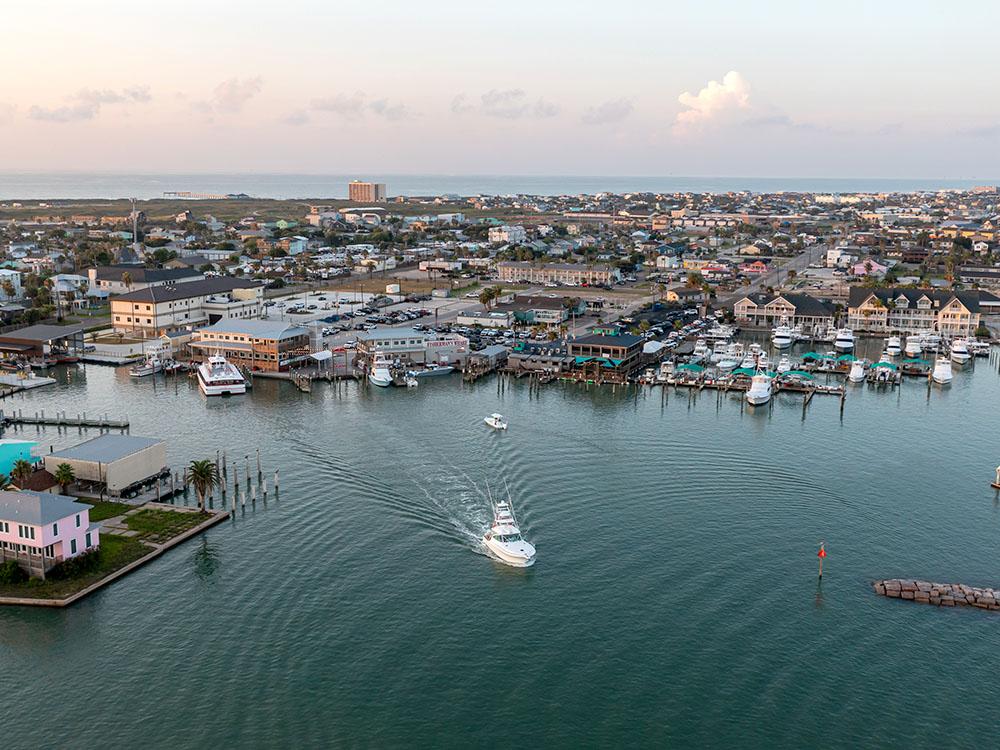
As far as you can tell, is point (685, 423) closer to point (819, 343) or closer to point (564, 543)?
point (564, 543)

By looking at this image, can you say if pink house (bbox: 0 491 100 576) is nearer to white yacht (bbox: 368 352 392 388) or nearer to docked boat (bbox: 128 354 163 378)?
white yacht (bbox: 368 352 392 388)

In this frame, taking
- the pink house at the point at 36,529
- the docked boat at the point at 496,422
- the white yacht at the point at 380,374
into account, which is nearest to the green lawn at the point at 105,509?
the pink house at the point at 36,529

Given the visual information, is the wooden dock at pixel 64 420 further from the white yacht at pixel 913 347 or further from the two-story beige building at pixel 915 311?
the two-story beige building at pixel 915 311

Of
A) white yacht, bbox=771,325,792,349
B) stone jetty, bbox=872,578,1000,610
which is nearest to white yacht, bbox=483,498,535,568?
stone jetty, bbox=872,578,1000,610

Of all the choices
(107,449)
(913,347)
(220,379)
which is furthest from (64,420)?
(913,347)

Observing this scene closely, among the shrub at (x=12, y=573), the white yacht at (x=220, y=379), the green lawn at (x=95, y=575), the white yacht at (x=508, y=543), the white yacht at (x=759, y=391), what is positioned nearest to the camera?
the green lawn at (x=95, y=575)

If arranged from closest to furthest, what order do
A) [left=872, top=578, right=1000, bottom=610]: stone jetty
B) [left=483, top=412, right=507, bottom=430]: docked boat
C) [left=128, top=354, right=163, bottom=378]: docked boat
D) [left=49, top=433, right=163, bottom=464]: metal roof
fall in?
[left=872, top=578, right=1000, bottom=610]: stone jetty < [left=49, top=433, right=163, bottom=464]: metal roof < [left=483, top=412, right=507, bottom=430]: docked boat < [left=128, top=354, right=163, bottom=378]: docked boat
